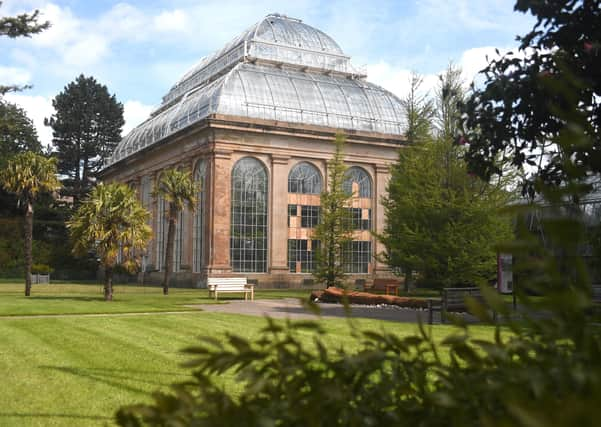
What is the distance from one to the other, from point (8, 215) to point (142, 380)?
67082 millimetres

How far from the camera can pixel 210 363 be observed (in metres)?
2.14

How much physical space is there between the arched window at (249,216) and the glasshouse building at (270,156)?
0.22ft

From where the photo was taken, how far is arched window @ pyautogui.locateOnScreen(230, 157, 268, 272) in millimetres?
47219

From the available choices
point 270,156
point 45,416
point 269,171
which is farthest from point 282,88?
point 45,416

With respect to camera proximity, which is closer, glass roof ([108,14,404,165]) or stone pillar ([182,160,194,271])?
glass roof ([108,14,404,165])

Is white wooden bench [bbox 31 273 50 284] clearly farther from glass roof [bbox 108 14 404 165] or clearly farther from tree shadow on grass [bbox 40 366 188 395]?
tree shadow on grass [bbox 40 366 188 395]

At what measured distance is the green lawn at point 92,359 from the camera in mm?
6836

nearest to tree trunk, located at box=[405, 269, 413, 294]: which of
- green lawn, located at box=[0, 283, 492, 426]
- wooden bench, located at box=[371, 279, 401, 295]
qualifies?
wooden bench, located at box=[371, 279, 401, 295]

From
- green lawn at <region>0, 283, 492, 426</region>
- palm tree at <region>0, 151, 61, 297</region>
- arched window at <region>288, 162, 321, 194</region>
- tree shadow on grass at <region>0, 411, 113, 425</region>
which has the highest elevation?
A: arched window at <region>288, 162, 321, 194</region>

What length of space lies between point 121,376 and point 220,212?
125 feet

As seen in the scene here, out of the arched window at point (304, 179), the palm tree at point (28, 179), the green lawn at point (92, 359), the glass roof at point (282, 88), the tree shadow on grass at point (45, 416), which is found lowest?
the tree shadow on grass at point (45, 416)

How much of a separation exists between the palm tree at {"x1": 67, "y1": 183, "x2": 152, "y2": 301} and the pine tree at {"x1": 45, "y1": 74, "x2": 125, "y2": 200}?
5389 cm

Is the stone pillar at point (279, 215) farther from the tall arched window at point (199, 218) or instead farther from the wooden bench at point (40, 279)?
the wooden bench at point (40, 279)

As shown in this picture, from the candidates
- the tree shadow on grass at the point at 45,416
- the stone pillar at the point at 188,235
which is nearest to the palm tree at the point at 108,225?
the stone pillar at the point at 188,235
